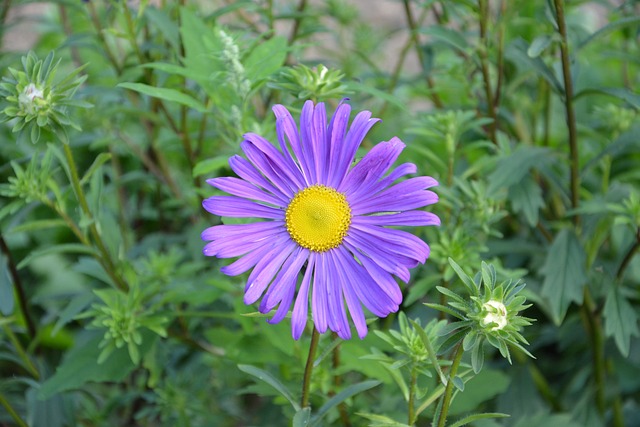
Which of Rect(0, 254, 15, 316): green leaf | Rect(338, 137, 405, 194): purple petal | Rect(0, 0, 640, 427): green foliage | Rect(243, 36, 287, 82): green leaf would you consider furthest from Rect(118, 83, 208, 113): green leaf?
Rect(0, 254, 15, 316): green leaf

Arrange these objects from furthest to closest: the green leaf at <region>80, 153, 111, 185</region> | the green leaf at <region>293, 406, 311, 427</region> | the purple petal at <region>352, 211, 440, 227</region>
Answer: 1. the green leaf at <region>80, 153, 111, 185</region>
2. the green leaf at <region>293, 406, 311, 427</region>
3. the purple petal at <region>352, 211, 440, 227</region>

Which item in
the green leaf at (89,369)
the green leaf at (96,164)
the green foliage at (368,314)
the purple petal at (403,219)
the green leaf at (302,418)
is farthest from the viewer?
the green leaf at (89,369)

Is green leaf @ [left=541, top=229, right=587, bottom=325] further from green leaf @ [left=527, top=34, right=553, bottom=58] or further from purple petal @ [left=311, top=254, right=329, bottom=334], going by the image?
purple petal @ [left=311, top=254, right=329, bottom=334]

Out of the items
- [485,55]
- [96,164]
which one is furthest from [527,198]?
[96,164]

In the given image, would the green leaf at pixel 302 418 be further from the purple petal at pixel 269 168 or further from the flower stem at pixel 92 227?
the flower stem at pixel 92 227

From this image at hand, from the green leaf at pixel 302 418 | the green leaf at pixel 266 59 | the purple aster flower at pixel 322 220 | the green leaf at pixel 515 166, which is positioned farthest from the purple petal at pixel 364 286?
the green leaf at pixel 515 166

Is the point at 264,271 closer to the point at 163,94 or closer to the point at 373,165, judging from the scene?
the point at 373,165

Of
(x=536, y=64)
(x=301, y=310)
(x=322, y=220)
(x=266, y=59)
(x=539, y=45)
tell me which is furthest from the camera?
(x=536, y=64)
